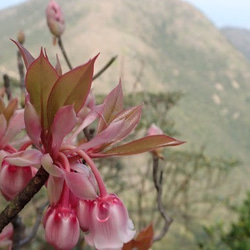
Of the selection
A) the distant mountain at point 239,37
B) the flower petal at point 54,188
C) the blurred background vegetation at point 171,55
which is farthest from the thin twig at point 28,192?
the distant mountain at point 239,37

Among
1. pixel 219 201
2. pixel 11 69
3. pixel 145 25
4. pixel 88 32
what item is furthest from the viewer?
pixel 145 25

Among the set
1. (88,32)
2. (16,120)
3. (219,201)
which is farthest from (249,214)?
(88,32)

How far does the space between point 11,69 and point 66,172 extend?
12852 millimetres

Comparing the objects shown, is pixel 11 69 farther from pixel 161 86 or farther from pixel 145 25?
pixel 145 25

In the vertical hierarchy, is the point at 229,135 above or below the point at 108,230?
below

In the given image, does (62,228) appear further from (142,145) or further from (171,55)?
(171,55)

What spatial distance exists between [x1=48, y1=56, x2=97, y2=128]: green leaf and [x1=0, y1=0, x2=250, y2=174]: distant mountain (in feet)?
41.3

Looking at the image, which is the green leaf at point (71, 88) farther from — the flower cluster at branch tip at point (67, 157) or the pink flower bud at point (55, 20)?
the pink flower bud at point (55, 20)

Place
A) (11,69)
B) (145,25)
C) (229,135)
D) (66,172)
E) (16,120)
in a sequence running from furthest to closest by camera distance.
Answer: (145,25), (229,135), (11,69), (16,120), (66,172)

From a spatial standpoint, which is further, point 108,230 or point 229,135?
point 229,135

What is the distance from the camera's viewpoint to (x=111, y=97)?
1.86 feet

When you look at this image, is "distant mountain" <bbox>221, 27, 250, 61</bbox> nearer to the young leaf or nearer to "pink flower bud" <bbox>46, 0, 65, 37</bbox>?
"pink flower bud" <bbox>46, 0, 65, 37</bbox>

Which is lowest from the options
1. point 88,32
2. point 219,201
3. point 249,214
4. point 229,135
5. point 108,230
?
point 229,135

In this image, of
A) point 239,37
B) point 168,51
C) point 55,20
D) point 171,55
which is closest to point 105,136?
point 55,20
